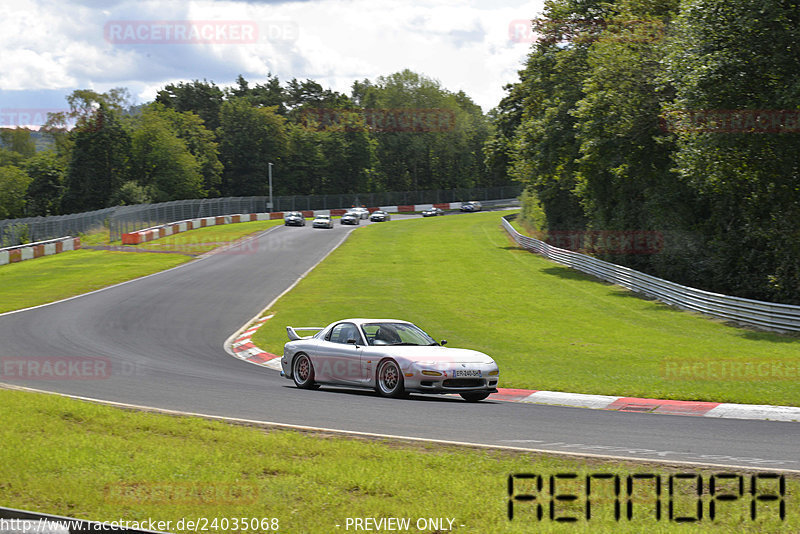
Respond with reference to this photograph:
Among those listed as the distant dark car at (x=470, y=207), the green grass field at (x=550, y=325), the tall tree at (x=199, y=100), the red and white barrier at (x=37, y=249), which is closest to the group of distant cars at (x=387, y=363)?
the green grass field at (x=550, y=325)

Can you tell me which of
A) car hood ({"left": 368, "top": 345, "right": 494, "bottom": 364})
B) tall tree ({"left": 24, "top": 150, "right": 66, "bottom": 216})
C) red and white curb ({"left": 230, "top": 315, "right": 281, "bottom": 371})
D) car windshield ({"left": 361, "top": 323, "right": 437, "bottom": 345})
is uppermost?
tall tree ({"left": 24, "top": 150, "right": 66, "bottom": 216})

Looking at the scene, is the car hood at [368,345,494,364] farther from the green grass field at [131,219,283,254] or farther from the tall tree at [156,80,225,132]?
the tall tree at [156,80,225,132]

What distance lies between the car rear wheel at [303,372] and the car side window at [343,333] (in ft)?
2.01

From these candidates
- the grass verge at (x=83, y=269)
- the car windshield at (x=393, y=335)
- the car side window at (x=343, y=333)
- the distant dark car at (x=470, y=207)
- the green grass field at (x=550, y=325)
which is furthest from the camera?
the distant dark car at (x=470, y=207)

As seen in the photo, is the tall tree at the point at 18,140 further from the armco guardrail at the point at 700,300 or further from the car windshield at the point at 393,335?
the car windshield at the point at 393,335

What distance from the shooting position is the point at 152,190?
9912 centimetres

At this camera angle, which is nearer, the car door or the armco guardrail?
the car door

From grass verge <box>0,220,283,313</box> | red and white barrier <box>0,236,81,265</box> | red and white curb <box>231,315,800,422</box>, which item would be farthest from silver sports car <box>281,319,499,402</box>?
red and white barrier <box>0,236,81,265</box>

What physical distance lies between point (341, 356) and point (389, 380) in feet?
3.92

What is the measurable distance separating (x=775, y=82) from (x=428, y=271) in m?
20.1

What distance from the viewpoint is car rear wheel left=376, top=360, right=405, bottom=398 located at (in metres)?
13.0

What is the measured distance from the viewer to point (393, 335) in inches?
558

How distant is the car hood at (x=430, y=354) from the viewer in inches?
511

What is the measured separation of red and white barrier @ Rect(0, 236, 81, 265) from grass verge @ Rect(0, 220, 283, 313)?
1.65 feet
